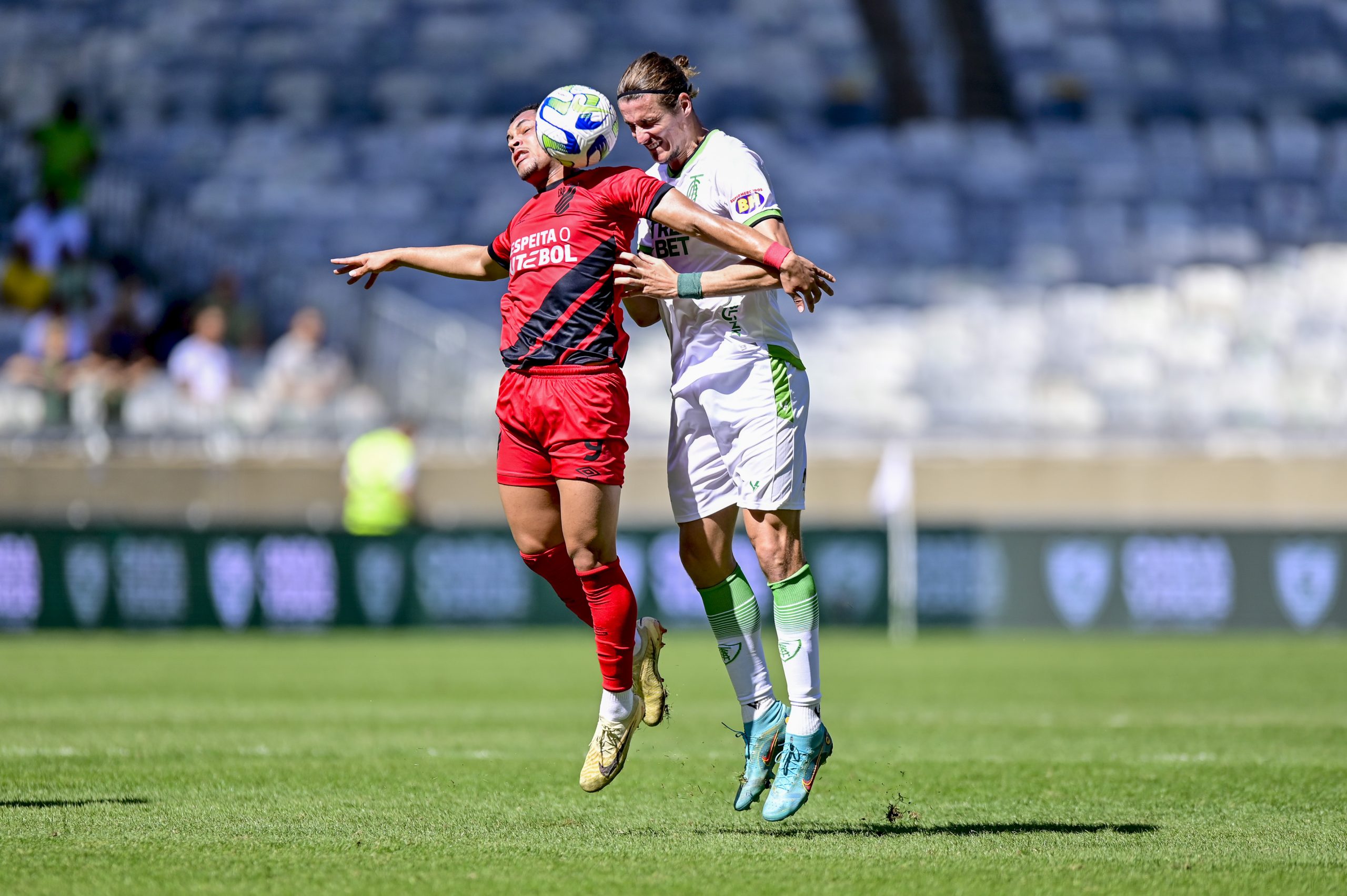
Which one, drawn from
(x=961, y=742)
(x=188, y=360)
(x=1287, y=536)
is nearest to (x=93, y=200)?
(x=188, y=360)

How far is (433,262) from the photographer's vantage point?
255 inches

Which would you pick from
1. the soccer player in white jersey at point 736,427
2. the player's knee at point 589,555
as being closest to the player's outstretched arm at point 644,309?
the soccer player in white jersey at point 736,427

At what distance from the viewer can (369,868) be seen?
16.3 feet

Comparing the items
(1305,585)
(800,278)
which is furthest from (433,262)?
(1305,585)

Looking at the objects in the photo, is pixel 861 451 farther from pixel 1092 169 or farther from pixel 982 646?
pixel 1092 169

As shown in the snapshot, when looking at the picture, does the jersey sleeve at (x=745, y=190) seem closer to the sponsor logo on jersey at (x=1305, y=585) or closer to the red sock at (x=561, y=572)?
the red sock at (x=561, y=572)

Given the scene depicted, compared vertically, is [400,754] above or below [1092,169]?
below

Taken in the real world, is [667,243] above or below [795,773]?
above

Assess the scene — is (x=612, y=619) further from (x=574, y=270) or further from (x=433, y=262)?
(x=433, y=262)

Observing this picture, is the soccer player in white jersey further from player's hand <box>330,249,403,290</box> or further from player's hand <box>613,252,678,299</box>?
player's hand <box>330,249,403,290</box>

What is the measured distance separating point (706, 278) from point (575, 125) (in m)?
0.71

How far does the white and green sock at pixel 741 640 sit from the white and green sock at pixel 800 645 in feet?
0.52

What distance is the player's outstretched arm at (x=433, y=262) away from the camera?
6.38 meters

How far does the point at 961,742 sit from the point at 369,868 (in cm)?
441
